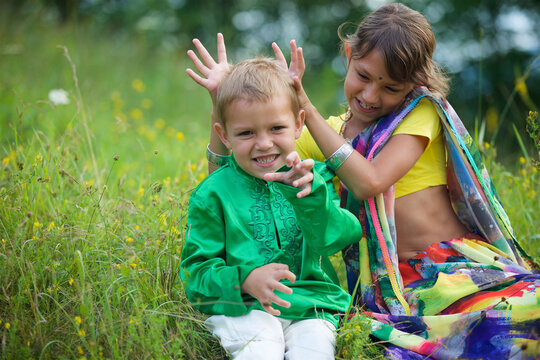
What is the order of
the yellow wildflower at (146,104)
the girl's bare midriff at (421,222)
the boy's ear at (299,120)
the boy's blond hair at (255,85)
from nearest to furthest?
1. the boy's blond hair at (255,85)
2. the boy's ear at (299,120)
3. the girl's bare midriff at (421,222)
4. the yellow wildflower at (146,104)

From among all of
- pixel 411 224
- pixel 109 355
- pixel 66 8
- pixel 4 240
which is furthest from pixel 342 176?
pixel 66 8

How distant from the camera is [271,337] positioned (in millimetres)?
1833

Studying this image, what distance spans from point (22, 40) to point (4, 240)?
13.9 ft

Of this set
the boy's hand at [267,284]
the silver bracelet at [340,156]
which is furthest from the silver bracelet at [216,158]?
the boy's hand at [267,284]

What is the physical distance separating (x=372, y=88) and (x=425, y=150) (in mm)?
400

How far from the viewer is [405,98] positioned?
226 centimetres

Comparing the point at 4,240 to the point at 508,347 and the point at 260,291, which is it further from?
the point at 508,347

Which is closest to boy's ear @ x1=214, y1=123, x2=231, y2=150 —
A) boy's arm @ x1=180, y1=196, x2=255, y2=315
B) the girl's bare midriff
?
boy's arm @ x1=180, y1=196, x2=255, y2=315

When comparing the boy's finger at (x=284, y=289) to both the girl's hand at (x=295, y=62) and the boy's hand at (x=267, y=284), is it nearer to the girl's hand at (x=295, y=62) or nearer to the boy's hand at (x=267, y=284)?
the boy's hand at (x=267, y=284)

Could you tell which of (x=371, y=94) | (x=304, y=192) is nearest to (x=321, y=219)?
(x=304, y=192)

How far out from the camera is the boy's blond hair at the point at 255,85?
1.88m

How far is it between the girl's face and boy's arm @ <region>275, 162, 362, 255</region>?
551mm

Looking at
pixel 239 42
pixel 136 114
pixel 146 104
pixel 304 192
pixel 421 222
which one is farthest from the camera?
pixel 239 42

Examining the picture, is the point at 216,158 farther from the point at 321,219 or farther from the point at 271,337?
the point at 271,337
